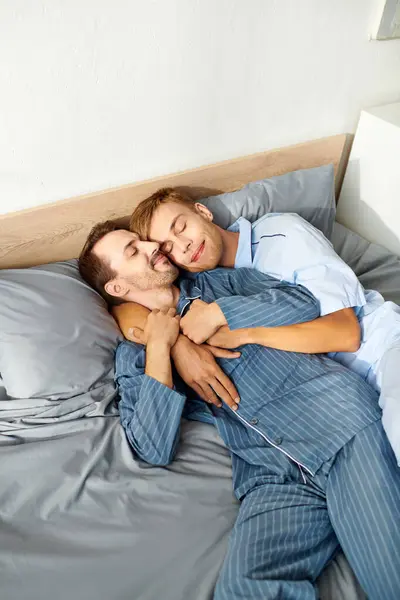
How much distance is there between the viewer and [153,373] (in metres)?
1.19

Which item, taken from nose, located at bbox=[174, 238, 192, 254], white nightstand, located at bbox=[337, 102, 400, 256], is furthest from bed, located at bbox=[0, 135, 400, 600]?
white nightstand, located at bbox=[337, 102, 400, 256]

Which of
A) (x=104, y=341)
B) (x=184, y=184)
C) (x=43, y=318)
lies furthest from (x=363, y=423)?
(x=184, y=184)

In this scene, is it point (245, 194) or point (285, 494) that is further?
point (245, 194)

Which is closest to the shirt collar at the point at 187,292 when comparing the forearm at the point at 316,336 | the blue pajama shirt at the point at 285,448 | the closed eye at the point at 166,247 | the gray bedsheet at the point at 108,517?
the blue pajama shirt at the point at 285,448

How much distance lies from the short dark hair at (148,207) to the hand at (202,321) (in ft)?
0.89

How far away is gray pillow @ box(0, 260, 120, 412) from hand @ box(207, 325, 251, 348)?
263mm

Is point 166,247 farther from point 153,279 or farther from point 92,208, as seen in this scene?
point 92,208

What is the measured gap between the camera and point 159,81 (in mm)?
1370

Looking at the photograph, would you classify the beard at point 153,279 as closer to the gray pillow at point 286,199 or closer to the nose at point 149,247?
the nose at point 149,247

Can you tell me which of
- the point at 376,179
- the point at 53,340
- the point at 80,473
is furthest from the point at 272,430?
the point at 376,179

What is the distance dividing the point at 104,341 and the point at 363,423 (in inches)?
26.0

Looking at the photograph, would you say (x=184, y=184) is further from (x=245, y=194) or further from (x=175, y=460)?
(x=175, y=460)

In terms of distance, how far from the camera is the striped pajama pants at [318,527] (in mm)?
854

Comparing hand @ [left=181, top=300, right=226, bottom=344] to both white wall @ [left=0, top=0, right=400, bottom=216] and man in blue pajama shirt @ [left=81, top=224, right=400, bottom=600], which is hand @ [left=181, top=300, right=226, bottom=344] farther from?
white wall @ [left=0, top=0, right=400, bottom=216]
